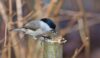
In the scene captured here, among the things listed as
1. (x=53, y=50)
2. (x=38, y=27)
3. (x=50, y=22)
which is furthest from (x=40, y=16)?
(x=53, y=50)

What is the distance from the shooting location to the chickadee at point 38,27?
2.10 metres

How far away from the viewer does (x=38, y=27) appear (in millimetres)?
2428

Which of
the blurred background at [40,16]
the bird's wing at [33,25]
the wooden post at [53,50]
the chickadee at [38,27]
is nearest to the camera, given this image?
the wooden post at [53,50]

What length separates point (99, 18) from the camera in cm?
262

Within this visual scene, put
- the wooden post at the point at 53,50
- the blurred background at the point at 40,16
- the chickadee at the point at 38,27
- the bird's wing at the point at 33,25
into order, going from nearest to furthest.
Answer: the wooden post at the point at 53,50 → the blurred background at the point at 40,16 → the chickadee at the point at 38,27 → the bird's wing at the point at 33,25

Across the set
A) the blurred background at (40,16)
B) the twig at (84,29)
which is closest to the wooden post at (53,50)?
the blurred background at (40,16)

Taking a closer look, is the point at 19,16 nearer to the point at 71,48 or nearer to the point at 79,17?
the point at 79,17

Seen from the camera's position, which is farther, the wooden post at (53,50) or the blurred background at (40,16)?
the blurred background at (40,16)

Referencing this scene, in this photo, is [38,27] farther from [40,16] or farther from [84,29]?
[84,29]

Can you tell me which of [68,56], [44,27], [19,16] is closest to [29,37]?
[44,27]

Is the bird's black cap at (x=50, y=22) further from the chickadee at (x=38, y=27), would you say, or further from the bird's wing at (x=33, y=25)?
the bird's wing at (x=33, y=25)

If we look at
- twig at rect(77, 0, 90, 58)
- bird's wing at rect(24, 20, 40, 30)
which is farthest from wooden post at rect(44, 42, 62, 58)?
bird's wing at rect(24, 20, 40, 30)

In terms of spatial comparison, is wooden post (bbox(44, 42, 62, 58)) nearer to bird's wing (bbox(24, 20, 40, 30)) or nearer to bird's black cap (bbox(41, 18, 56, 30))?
bird's black cap (bbox(41, 18, 56, 30))

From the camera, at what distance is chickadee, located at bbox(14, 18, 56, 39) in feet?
6.88
